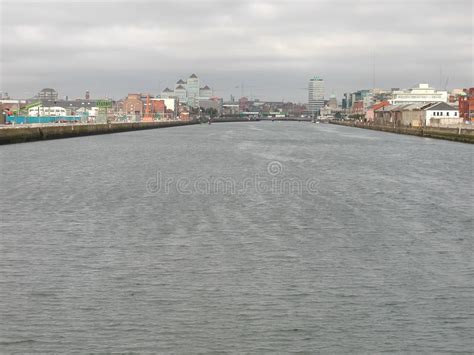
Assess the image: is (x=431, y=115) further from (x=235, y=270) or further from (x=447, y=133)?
(x=235, y=270)

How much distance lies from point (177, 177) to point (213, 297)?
94.4 feet

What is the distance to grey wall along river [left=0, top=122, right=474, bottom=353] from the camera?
12.6 m

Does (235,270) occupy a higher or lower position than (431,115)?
higher

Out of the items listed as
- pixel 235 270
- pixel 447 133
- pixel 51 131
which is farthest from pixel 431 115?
pixel 235 270

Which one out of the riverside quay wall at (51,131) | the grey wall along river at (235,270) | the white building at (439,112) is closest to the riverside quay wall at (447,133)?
the white building at (439,112)

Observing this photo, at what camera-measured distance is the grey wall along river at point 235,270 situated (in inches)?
495

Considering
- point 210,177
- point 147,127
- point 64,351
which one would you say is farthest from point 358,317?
point 147,127

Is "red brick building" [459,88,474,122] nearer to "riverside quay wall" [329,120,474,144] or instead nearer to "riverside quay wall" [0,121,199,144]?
"riverside quay wall" [329,120,474,144]

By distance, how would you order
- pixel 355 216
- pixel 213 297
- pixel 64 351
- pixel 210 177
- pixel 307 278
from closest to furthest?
pixel 64 351
pixel 213 297
pixel 307 278
pixel 355 216
pixel 210 177

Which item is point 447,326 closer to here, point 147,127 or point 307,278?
point 307,278

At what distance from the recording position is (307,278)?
1659cm

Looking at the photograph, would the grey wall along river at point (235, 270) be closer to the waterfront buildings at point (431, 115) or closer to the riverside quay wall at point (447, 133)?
the riverside quay wall at point (447, 133)

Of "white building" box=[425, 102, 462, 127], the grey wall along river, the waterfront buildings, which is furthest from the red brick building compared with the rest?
the grey wall along river

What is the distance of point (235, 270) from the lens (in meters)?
17.3
